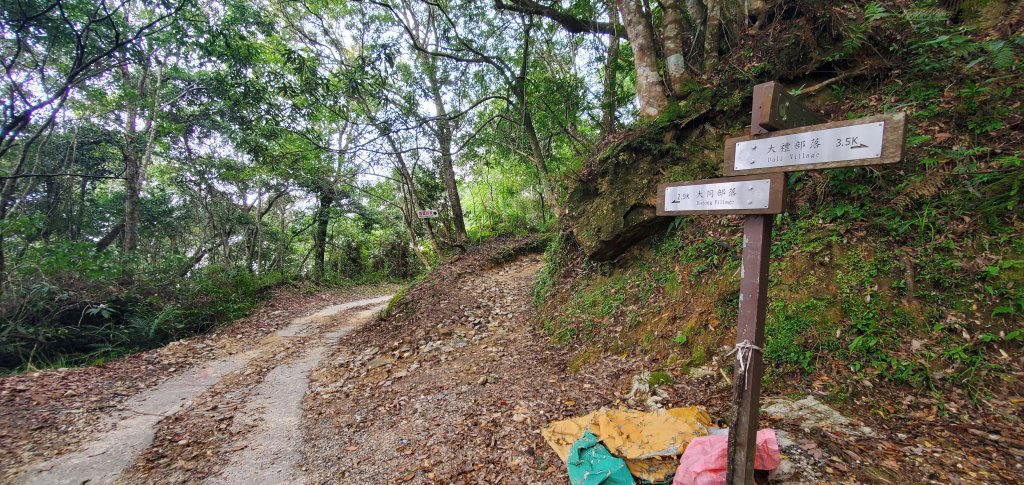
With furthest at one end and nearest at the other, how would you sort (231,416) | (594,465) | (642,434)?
(231,416)
(642,434)
(594,465)

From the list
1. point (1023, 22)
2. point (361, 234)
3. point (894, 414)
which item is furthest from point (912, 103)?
point (361, 234)

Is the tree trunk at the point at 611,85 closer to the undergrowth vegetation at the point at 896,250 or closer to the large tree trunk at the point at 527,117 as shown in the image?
the large tree trunk at the point at 527,117

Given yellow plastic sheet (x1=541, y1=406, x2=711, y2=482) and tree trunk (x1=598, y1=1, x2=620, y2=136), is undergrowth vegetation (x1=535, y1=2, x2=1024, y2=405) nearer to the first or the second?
yellow plastic sheet (x1=541, y1=406, x2=711, y2=482)

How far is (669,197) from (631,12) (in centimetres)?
444

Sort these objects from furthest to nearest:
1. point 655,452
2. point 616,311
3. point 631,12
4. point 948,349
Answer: point 631,12 < point 616,311 < point 948,349 < point 655,452

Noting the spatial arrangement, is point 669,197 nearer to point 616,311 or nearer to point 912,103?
point 616,311

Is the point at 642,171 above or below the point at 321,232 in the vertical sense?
above

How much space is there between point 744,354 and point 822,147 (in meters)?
1.13

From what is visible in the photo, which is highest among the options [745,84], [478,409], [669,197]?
[745,84]

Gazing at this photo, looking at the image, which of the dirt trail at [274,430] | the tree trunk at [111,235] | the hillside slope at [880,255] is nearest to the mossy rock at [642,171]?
the hillside slope at [880,255]

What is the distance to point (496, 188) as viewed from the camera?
13805 millimetres

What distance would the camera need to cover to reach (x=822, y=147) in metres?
1.78

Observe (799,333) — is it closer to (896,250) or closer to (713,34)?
(896,250)

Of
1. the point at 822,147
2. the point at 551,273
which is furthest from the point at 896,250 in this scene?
the point at 551,273
